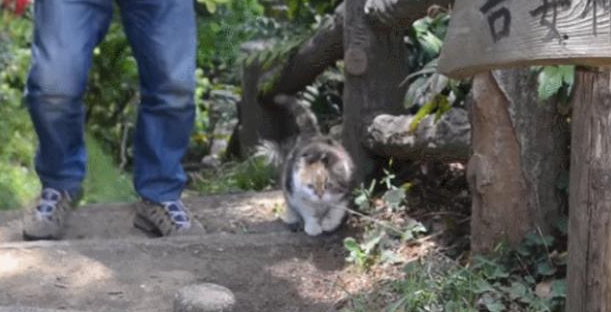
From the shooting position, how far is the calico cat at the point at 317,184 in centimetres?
492

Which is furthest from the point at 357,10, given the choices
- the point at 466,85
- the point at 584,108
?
the point at 584,108

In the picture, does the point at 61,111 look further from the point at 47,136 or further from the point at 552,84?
the point at 552,84

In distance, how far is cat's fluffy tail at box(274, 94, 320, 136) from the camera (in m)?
6.16

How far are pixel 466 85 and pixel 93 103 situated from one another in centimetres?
403

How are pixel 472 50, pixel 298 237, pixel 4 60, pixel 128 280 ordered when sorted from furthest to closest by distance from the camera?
pixel 4 60
pixel 298 237
pixel 128 280
pixel 472 50

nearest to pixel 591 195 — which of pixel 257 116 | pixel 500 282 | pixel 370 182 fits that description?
pixel 500 282

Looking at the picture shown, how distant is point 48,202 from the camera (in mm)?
4609

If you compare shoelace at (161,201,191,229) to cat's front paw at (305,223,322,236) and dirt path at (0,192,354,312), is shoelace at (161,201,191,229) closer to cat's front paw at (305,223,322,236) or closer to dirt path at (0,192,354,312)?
dirt path at (0,192,354,312)

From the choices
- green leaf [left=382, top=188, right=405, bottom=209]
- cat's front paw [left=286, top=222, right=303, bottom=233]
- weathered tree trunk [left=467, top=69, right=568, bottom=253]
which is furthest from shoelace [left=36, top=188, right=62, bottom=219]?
weathered tree trunk [left=467, top=69, right=568, bottom=253]

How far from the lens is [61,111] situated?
14.4ft

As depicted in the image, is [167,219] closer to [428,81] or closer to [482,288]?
[428,81]

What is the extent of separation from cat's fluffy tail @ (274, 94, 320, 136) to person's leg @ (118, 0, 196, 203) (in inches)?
57.8

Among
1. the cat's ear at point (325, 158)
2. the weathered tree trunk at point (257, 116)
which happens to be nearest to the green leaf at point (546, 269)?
the cat's ear at point (325, 158)

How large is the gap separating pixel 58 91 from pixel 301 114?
2.13 m
